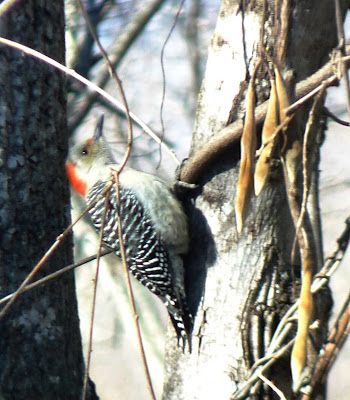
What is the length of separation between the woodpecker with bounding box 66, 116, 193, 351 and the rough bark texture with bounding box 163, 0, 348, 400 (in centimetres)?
47

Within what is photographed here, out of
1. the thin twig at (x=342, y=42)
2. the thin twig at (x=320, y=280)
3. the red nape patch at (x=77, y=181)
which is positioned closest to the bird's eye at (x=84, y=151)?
the red nape patch at (x=77, y=181)

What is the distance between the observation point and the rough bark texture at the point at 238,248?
90.2 inches

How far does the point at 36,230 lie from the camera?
2.51 metres

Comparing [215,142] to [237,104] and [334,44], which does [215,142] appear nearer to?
[237,104]

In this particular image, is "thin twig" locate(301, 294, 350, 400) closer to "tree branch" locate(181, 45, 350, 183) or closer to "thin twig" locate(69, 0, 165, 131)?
"tree branch" locate(181, 45, 350, 183)

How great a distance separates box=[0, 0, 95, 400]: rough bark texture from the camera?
2.43 meters

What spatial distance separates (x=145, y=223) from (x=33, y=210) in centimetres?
135

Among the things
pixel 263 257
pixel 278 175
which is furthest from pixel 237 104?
pixel 263 257

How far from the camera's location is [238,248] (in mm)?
2363

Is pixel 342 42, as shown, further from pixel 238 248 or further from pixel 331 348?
pixel 238 248

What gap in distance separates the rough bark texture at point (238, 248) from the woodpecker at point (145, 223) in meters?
Result: 0.47

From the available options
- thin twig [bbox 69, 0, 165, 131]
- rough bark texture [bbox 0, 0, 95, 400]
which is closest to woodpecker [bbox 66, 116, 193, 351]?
rough bark texture [bbox 0, 0, 95, 400]

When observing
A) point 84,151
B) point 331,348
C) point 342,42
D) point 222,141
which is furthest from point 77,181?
point 342,42

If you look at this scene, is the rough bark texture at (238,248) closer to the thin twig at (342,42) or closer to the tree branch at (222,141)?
the tree branch at (222,141)
